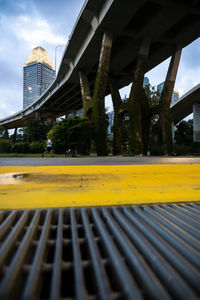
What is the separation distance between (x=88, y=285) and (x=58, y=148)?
1525cm

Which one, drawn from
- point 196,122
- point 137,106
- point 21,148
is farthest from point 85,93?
point 196,122

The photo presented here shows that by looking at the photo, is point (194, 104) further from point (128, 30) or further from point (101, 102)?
point (101, 102)

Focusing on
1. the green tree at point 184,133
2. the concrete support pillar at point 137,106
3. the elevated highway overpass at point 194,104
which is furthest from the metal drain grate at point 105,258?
the green tree at point 184,133

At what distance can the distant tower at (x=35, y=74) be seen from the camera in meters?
88.0

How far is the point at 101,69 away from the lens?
13500 millimetres

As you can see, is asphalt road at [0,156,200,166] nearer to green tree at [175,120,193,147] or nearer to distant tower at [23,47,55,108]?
green tree at [175,120,193,147]

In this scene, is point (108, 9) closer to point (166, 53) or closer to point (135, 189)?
point (166, 53)

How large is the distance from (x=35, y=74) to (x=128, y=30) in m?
90.2

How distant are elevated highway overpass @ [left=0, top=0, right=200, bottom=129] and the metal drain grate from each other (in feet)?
46.7

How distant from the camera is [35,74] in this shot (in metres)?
89.0

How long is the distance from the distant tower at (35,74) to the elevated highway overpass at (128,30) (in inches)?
3038

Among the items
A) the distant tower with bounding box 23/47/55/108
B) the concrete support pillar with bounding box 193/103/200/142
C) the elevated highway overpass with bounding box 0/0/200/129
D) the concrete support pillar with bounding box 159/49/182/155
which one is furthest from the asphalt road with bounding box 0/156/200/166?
the distant tower with bounding box 23/47/55/108

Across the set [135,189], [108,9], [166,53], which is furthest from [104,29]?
[135,189]

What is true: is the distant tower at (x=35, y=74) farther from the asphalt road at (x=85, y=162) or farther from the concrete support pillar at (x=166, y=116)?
the asphalt road at (x=85, y=162)
